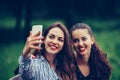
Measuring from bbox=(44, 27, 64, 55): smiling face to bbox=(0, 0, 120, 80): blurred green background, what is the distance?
0.21 metres

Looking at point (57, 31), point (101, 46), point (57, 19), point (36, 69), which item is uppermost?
point (57, 19)

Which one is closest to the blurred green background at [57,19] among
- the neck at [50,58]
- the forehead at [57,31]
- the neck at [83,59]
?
the forehead at [57,31]

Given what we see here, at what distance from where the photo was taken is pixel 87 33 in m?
5.57

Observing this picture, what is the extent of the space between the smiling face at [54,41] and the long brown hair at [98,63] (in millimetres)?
209

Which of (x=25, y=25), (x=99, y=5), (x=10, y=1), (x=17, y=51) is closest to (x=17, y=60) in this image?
(x=17, y=51)

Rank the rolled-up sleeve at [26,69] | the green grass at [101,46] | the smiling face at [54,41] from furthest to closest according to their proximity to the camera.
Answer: the green grass at [101,46]
the smiling face at [54,41]
the rolled-up sleeve at [26,69]

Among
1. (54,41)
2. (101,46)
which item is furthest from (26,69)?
(101,46)

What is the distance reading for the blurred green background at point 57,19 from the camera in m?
5.66

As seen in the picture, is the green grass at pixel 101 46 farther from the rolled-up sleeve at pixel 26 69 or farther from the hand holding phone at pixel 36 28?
the rolled-up sleeve at pixel 26 69

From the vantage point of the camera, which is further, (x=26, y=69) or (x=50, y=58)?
(x=50, y=58)

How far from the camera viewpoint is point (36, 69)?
5395mm

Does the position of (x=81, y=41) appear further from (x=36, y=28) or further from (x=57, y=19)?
(x=36, y=28)

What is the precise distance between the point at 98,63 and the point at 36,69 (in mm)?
923

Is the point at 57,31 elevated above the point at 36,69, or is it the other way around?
the point at 57,31
